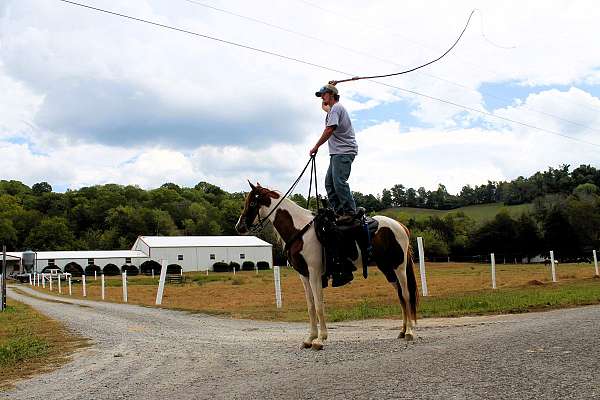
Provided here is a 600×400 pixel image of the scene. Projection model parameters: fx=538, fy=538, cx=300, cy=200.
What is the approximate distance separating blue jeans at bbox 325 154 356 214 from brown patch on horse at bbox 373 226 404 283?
67cm

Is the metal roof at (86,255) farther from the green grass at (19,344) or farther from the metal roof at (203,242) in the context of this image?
the green grass at (19,344)

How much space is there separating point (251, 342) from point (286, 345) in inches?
35.9

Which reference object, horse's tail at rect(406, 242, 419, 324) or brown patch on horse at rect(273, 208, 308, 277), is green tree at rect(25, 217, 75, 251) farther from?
horse's tail at rect(406, 242, 419, 324)

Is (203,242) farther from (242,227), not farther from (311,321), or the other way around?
(311,321)

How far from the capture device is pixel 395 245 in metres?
8.31

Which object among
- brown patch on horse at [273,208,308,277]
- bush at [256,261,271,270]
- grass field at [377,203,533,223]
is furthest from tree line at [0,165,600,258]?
brown patch on horse at [273,208,308,277]

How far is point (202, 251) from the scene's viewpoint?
3474 inches

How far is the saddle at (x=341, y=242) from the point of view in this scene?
Answer: 305 inches

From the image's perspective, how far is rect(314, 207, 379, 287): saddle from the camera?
775 centimetres

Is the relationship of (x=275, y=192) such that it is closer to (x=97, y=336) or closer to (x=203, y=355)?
(x=203, y=355)

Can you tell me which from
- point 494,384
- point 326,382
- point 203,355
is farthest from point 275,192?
point 494,384

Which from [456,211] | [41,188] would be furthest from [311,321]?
[41,188]

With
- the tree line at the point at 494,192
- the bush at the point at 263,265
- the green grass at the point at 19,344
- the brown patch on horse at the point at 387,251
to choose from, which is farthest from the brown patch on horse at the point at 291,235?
the tree line at the point at 494,192

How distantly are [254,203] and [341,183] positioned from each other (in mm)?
1465
